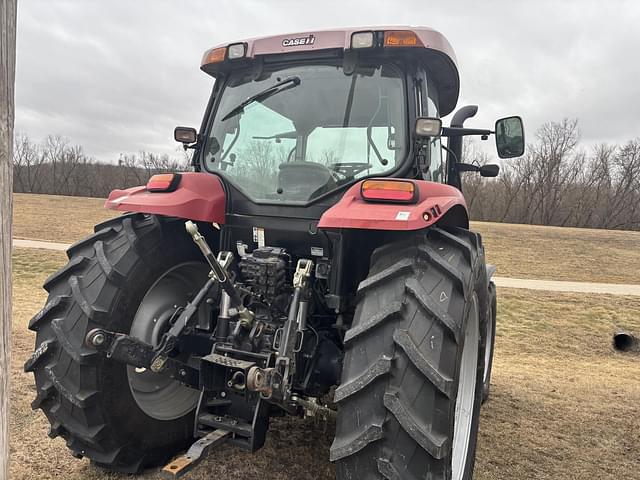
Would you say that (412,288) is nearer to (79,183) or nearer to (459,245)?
(459,245)

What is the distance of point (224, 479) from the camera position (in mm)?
2875

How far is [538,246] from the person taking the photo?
2095cm

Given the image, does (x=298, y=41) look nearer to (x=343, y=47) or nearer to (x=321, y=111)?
(x=343, y=47)

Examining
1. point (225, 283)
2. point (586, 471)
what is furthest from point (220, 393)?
point (586, 471)

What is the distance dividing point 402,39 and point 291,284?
1.43 meters

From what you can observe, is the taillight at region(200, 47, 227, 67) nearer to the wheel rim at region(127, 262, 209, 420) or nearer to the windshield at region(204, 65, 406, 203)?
the windshield at region(204, 65, 406, 203)

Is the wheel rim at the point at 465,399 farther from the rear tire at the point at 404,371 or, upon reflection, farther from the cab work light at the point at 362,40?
the cab work light at the point at 362,40

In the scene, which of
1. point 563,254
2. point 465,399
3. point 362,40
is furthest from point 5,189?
point 563,254

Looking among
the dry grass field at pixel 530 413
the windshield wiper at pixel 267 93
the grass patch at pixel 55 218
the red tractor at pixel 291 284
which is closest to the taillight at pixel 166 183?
the red tractor at pixel 291 284

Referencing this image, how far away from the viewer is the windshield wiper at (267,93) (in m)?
2.93

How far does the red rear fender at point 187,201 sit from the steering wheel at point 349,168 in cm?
68

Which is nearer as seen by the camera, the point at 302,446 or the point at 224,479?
the point at 224,479

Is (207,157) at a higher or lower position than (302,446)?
higher

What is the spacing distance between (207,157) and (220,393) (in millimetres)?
1489
